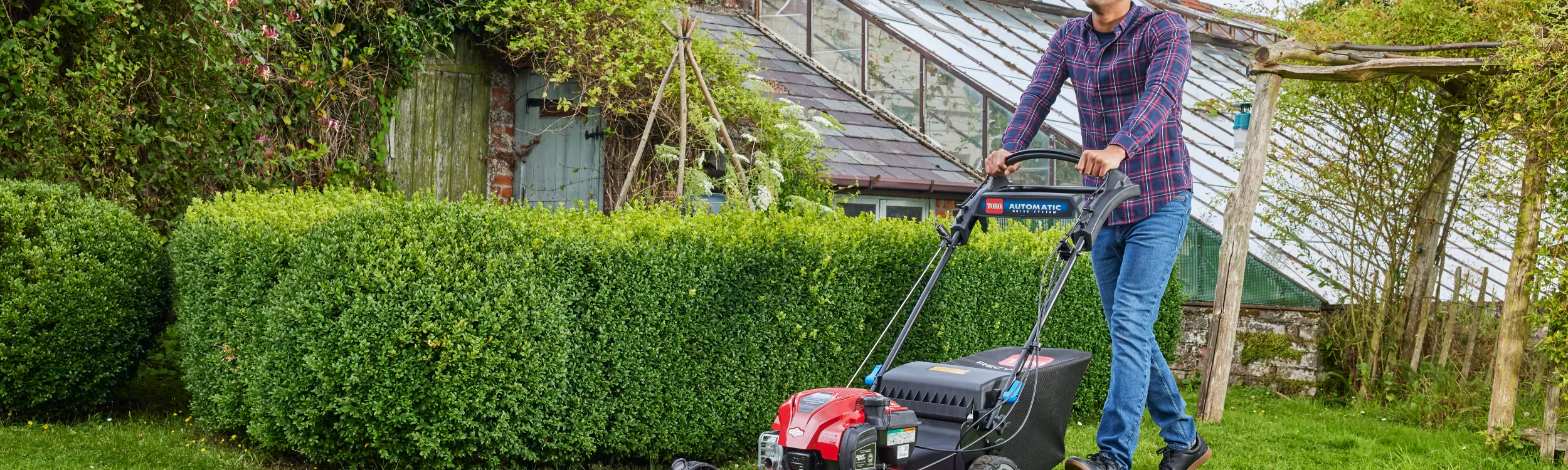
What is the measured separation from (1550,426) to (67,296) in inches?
268

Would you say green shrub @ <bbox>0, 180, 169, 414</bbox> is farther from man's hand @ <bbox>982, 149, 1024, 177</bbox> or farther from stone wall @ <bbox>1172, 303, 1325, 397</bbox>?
stone wall @ <bbox>1172, 303, 1325, 397</bbox>

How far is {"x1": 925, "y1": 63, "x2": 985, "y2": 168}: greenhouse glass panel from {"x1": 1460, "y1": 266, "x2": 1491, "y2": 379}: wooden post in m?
4.11

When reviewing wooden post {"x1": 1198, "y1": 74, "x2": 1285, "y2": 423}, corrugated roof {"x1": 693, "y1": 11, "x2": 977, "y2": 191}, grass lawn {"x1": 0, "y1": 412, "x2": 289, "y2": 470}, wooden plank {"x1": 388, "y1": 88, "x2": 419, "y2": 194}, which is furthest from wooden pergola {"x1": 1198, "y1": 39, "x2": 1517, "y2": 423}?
wooden plank {"x1": 388, "y1": 88, "x2": 419, "y2": 194}

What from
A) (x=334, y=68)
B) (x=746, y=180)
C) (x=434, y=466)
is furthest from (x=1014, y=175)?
(x=434, y=466)

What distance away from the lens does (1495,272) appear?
855cm

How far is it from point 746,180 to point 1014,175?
302cm

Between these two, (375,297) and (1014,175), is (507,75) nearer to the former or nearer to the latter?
(1014,175)

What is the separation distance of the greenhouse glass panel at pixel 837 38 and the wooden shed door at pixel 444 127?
4.06 meters

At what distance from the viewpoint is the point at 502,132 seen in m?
8.82

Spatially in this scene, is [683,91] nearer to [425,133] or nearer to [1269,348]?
[425,133]

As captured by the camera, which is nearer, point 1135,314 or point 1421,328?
point 1135,314

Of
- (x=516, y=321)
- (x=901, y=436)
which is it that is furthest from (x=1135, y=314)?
(x=516, y=321)

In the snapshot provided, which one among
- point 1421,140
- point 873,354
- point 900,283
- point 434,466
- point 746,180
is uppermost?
point 1421,140

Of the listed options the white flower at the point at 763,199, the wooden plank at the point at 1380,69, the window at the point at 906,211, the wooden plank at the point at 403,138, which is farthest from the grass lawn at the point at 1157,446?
the window at the point at 906,211
